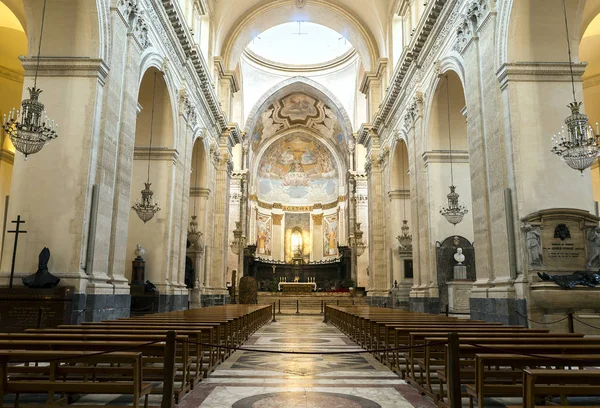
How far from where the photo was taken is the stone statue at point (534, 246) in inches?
354

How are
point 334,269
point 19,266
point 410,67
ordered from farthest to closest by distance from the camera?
point 334,269, point 410,67, point 19,266

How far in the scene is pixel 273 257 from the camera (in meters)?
42.3

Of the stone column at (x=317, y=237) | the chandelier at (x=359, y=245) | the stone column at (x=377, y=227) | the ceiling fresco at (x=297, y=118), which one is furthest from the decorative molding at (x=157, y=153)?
the stone column at (x=317, y=237)

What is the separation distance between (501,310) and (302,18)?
832 inches

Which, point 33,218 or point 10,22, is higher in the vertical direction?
point 10,22

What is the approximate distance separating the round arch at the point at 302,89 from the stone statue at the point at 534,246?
90.5 feet

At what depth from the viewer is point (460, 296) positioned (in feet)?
46.7

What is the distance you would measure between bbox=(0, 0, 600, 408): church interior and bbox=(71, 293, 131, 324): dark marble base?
0.14ft

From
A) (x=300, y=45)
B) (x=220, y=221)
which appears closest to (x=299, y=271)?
(x=220, y=221)

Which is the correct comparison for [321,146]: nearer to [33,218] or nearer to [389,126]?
[389,126]

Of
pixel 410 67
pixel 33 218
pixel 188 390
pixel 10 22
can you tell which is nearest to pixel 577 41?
pixel 410 67

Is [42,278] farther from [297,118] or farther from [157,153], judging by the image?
[297,118]

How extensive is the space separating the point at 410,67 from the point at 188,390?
615 inches

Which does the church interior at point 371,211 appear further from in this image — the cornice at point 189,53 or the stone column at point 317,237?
the stone column at point 317,237
